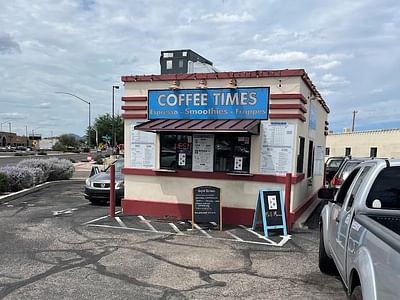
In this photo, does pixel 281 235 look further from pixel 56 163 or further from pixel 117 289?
pixel 56 163

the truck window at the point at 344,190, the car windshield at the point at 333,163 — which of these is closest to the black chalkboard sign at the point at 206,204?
the truck window at the point at 344,190

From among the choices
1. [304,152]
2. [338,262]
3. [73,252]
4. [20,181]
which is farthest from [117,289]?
[20,181]

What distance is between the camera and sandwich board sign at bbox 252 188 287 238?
841 cm

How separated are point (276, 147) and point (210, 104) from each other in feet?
6.48

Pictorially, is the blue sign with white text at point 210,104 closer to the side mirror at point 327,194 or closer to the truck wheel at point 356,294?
the side mirror at point 327,194

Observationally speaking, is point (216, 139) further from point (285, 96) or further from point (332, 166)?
point (332, 166)

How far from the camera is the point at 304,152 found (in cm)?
1082

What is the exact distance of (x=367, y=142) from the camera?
161 feet

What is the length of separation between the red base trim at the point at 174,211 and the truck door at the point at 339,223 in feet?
14.1

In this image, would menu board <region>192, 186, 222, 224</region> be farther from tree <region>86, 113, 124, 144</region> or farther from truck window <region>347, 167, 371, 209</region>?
tree <region>86, 113, 124, 144</region>

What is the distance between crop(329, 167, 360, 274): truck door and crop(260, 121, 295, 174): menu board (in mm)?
3874

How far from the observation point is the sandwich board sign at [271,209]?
8406 millimetres

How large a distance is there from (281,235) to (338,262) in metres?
4.14

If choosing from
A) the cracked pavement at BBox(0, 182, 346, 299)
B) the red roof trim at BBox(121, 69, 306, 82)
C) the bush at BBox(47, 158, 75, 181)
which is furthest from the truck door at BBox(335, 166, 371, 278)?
the bush at BBox(47, 158, 75, 181)
